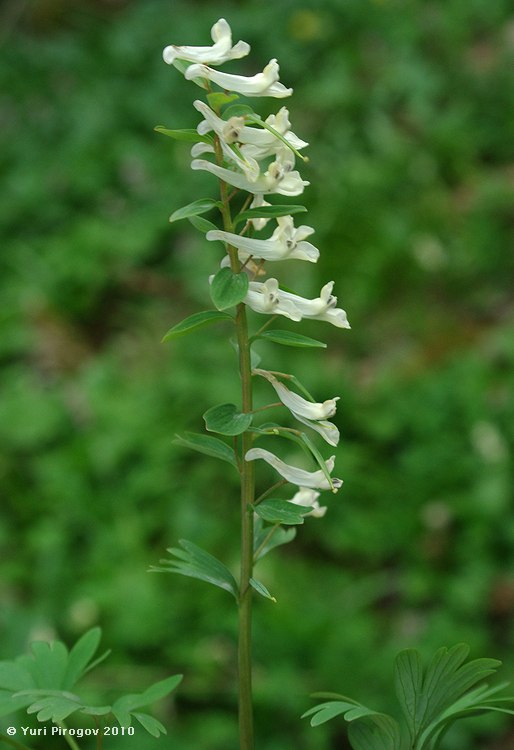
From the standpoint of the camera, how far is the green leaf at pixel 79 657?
83 cm

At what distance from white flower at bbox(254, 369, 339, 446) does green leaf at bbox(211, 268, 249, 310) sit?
8 cm

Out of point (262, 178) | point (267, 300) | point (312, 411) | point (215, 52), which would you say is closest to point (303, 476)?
point (312, 411)

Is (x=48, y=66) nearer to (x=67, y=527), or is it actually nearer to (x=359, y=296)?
(x=359, y=296)

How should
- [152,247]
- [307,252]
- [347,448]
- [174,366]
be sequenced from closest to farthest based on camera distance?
1. [307,252]
2. [347,448]
3. [174,366]
4. [152,247]

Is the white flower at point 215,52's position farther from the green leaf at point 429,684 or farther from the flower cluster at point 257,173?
the green leaf at point 429,684

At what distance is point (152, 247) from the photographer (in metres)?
4.73

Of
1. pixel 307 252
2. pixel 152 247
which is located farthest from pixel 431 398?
pixel 307 252

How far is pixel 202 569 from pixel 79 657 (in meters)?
0.20

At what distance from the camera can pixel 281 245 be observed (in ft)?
2.42

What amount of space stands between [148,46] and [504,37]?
245cm

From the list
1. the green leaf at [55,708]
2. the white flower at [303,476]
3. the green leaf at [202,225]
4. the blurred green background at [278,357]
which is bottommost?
the green leaf at [55,708]

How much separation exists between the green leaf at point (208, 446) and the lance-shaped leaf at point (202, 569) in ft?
0.27

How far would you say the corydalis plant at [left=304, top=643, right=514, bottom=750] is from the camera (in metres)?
0.69

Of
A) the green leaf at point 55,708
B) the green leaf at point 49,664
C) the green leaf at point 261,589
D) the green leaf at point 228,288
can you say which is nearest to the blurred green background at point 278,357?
the green leaf at point 49,664
